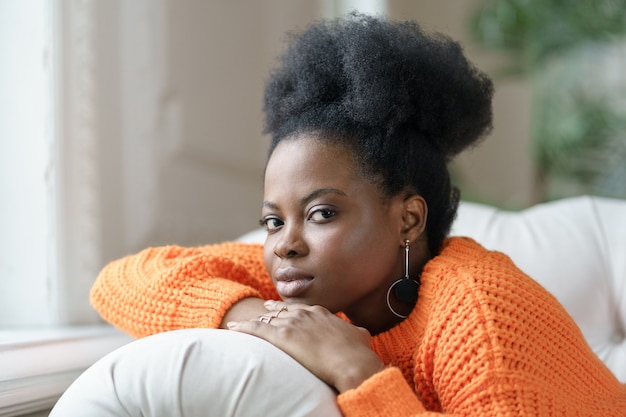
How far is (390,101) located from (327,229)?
0.21m

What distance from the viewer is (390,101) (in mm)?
1099

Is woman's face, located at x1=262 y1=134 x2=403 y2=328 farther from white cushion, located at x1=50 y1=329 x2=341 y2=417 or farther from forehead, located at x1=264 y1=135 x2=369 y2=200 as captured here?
white cushion, located at x1=50 y1=329 x2=341 y2=417

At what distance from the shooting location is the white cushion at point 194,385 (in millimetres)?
781

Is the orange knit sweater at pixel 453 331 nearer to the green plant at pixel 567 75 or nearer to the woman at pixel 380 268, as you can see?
the woman at pixel 380 268

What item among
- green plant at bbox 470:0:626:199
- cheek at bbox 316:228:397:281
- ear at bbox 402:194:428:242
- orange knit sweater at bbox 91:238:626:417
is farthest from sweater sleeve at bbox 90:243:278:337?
green plant at bbox 470:0:626:199

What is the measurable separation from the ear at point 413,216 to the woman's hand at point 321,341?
0.21 metres

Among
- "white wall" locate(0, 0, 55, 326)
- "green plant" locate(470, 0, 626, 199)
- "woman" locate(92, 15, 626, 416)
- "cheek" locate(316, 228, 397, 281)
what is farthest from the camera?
"green plant" locate(470, 0, 626, 199)

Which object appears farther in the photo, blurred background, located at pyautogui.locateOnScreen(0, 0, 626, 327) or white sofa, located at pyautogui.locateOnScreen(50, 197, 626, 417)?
blurred background, located at pyautogui.locateOnScreen(0, 0, 626, 327)

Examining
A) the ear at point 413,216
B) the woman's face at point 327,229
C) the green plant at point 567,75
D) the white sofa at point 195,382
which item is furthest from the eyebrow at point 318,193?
the green plant at point 567,75

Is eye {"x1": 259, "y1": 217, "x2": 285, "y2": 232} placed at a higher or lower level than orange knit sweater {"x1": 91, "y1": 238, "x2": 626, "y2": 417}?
higher

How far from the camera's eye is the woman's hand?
88 cm

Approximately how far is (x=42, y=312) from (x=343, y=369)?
0.84 meters

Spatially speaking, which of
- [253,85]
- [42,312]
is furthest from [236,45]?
[42,312]

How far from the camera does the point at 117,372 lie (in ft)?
2.65
